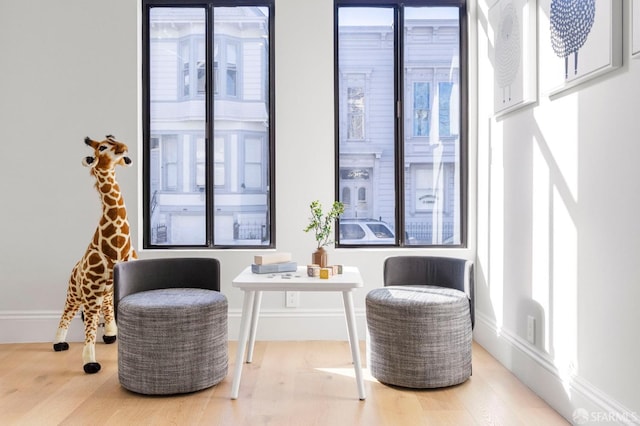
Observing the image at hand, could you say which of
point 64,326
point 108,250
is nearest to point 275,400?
point 108,250

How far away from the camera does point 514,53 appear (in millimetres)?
2793

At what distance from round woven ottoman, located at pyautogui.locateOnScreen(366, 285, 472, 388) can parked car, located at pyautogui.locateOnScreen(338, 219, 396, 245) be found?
1.05 m

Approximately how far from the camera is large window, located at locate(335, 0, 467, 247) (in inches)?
146

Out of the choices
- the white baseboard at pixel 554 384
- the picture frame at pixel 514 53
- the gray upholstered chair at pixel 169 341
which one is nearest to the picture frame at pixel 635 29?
the picture frame at pixel 514 53

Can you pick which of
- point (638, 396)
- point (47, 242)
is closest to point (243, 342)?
point (638, 396)

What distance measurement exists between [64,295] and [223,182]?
1.35 meters

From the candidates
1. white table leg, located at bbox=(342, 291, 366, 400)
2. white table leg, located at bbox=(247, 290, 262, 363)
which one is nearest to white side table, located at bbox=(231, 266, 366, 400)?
white table leg, located at bbox=(342, 291, 366, 400)

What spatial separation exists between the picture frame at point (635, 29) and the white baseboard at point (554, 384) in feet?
4.13

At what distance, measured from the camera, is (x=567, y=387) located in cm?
223

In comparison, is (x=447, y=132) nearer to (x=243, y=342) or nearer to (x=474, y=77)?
(x=474, y=77)

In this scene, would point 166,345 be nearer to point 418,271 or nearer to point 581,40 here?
point 418,271

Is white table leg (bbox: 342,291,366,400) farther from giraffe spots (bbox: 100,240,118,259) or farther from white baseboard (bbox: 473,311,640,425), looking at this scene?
giraffe spots (bbox: 100,240,118,259)

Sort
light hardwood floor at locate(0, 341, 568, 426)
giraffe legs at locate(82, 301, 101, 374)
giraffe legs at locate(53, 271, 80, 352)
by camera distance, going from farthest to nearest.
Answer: giraffe legs at locate(53, 271, 80, 352) < giraffe legs at locate(82, 301, 101, 374) < light hardwood floor at locate(0, 341, 568, 426)

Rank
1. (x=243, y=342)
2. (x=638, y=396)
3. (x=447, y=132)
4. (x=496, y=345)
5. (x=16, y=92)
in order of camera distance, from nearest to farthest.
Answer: (x=638, y=396)
(x=243, y=342)
(x=496, y=345)
(x=16, y=92)
(x=447, y=132)
